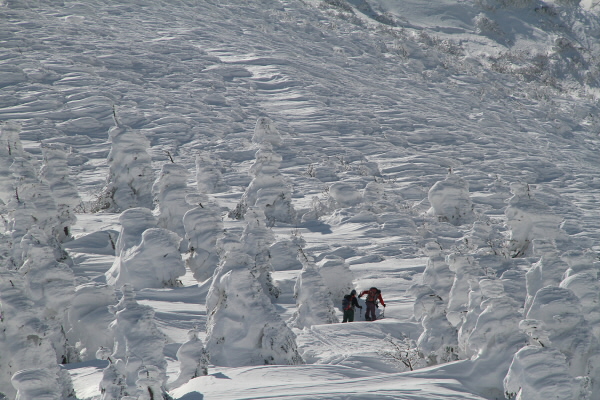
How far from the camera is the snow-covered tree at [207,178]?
21.1 m

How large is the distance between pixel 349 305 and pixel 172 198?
5600 mm

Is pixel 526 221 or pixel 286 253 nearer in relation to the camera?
pixel 286 253

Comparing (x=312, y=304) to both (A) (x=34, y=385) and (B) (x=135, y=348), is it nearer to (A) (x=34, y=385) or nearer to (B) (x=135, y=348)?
(B) (x=135, y=348)

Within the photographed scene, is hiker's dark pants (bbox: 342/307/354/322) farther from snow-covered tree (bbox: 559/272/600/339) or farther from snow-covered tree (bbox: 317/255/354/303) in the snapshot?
snow-covered tree (bbox: 559/272/600/339)

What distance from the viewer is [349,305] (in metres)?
11.2

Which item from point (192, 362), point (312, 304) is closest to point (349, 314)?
point (312, 304)

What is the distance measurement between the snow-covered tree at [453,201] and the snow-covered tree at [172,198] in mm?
7555

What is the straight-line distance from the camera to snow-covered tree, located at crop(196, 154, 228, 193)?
21125 millimetres

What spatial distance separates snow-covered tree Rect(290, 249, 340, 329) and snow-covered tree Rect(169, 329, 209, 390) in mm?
3221

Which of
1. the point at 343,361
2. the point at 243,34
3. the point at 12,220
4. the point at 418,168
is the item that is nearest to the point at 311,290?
the point at 343,361

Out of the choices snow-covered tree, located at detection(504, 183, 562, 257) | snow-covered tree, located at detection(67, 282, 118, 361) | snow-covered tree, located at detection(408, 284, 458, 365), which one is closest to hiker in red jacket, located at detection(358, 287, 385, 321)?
snow-covered tree, located at detection(408, 284, 458, 365)

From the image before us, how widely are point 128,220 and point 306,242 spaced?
4.54 metres

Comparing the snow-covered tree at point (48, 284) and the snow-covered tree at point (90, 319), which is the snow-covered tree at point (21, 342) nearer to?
the snow-covered tree at point (48, 284)

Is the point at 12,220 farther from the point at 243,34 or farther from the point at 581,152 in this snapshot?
the point at 243,34
